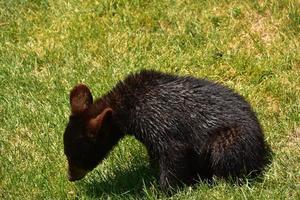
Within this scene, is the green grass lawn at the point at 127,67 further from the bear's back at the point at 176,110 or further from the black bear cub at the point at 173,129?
the bear's back at the point at 176,110

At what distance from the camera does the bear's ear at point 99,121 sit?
5.73m

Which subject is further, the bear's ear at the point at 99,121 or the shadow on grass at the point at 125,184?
the shadow on grass at the point at 125,184

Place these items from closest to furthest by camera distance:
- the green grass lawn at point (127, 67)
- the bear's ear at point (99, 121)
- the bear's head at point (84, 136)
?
1. the bear's ear at point (99, 121)
2. the bear's head at point (84, 136)
3. the green grass lawn at point (127, 67)

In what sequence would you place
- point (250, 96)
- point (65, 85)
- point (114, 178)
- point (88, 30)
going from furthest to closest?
1. point (88, 30)
2. point (65, 85)
3. point (250, 96)
4. point (114, 178)

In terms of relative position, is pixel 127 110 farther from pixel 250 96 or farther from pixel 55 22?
pixel 55 22

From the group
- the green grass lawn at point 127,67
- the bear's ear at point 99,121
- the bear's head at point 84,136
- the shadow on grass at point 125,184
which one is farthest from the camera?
the green grass lawn at point 127,67

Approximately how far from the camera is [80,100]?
5965 mm

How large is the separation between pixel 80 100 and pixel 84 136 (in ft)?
1.04

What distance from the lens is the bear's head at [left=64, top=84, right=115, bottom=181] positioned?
585cm

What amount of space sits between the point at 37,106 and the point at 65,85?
0.44 metres

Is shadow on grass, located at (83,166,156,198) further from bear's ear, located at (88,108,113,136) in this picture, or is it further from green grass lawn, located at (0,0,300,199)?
bear's ear, located at (88,108,113,136)

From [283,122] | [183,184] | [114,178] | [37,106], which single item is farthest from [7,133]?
[283,122]

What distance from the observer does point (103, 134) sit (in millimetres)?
5934

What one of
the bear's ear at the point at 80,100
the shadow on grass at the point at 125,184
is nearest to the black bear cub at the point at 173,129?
the bear's ear at the point at 80,100
